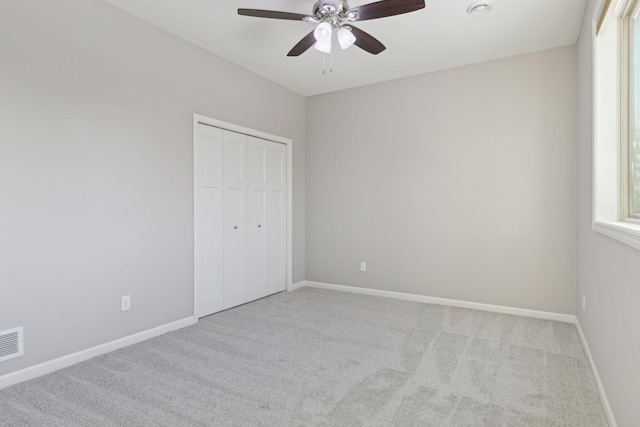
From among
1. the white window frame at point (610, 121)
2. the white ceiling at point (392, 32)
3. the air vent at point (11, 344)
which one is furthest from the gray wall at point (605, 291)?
the air vent at point (11, 344)

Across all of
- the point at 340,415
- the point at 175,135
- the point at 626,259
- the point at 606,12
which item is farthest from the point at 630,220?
the point at 175,135

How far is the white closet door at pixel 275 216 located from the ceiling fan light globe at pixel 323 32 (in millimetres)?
1935

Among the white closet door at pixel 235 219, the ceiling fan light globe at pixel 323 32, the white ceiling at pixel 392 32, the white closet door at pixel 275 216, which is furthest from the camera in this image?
the white closet door at pixel 275 216

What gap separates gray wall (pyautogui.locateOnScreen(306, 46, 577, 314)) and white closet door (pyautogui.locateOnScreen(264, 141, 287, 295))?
44 cm

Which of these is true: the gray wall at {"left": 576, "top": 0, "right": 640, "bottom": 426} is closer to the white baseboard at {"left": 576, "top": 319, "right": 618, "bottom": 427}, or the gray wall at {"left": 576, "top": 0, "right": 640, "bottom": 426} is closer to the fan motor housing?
the white baseboard at {"left": 576, "top": 319, "right": 618, "bottom": 427}

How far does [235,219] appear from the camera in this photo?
389cm

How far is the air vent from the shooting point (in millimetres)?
2174

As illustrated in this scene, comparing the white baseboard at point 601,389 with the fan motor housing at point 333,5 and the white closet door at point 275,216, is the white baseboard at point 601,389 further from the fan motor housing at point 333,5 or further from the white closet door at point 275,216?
the white closet door at point 275,216

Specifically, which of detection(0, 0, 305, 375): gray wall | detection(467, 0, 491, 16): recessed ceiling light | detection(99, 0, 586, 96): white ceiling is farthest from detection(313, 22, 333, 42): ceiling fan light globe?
detection(0, 0, 305, 375): gray wall

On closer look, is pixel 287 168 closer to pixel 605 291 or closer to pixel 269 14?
pixel 269 14

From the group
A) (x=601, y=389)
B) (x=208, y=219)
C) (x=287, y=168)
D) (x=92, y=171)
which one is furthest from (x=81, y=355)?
(x=601, y=389)

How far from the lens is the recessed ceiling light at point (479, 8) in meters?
2.66

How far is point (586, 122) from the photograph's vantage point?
2693 mm

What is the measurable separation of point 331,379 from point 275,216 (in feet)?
8.27
